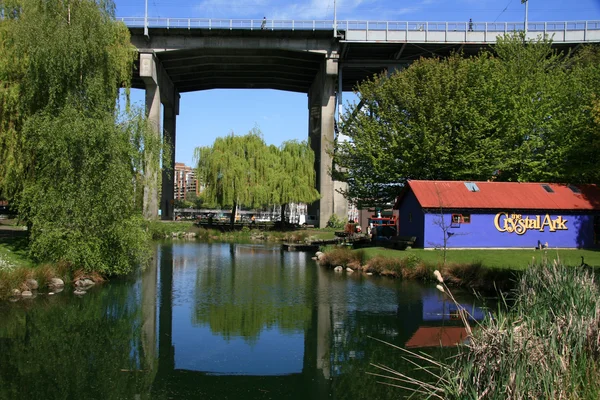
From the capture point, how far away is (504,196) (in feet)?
89.8

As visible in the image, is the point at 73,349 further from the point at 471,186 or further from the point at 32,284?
the point at 471,186

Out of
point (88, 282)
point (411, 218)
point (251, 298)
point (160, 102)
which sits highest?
point (160, 102)

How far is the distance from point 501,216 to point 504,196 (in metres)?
1.20

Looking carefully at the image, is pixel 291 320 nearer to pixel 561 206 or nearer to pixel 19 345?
pixel 19 345

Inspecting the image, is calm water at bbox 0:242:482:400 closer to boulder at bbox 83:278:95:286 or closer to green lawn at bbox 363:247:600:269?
boulder at bbox 83:278:95:286

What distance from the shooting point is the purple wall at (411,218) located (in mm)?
27109

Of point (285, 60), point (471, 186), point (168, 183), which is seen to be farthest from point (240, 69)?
point (471, 186)

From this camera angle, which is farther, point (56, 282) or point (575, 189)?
point (575, 189)

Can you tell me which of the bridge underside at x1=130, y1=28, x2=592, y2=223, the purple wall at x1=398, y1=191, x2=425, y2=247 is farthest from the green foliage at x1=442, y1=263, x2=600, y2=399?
the bridge underside at x1=130, y1=28, x2=592, y2=223

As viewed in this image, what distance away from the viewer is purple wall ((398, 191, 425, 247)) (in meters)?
27.1

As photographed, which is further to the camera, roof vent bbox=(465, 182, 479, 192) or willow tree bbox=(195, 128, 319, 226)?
willow tree bbox=(195, 128, 319, 226)

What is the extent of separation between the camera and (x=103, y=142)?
19.4 metres

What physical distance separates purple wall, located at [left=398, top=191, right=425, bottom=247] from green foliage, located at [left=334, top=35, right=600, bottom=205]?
280 centimetres

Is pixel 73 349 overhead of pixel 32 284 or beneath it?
beneath
